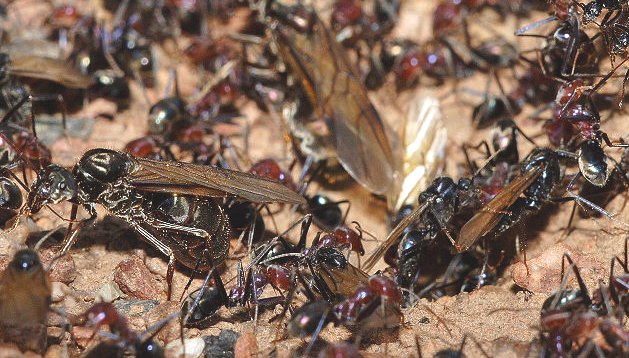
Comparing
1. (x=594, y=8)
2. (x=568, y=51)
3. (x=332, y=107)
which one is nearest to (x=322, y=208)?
(x=332, y=107)

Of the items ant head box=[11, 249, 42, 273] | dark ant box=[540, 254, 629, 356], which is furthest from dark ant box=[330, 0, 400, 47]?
ant head box=[11, 249, 42, 273]

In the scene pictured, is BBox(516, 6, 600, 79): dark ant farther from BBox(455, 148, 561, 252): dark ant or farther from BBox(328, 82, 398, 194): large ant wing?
BBox(328, 82, 398, 194): large ant wing

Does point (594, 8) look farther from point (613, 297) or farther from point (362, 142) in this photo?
point (613, 297)

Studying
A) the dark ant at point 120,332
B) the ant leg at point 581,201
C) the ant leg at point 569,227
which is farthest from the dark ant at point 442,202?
the dark ant at point 120,332

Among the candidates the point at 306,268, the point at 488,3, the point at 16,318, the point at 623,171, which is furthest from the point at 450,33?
the point at 16,318

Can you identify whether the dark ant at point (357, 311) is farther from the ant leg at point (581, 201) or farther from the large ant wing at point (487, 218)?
the ant leg at point (581, 201)

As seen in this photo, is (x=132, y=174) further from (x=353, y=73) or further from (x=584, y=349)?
(x=584, y=349)
